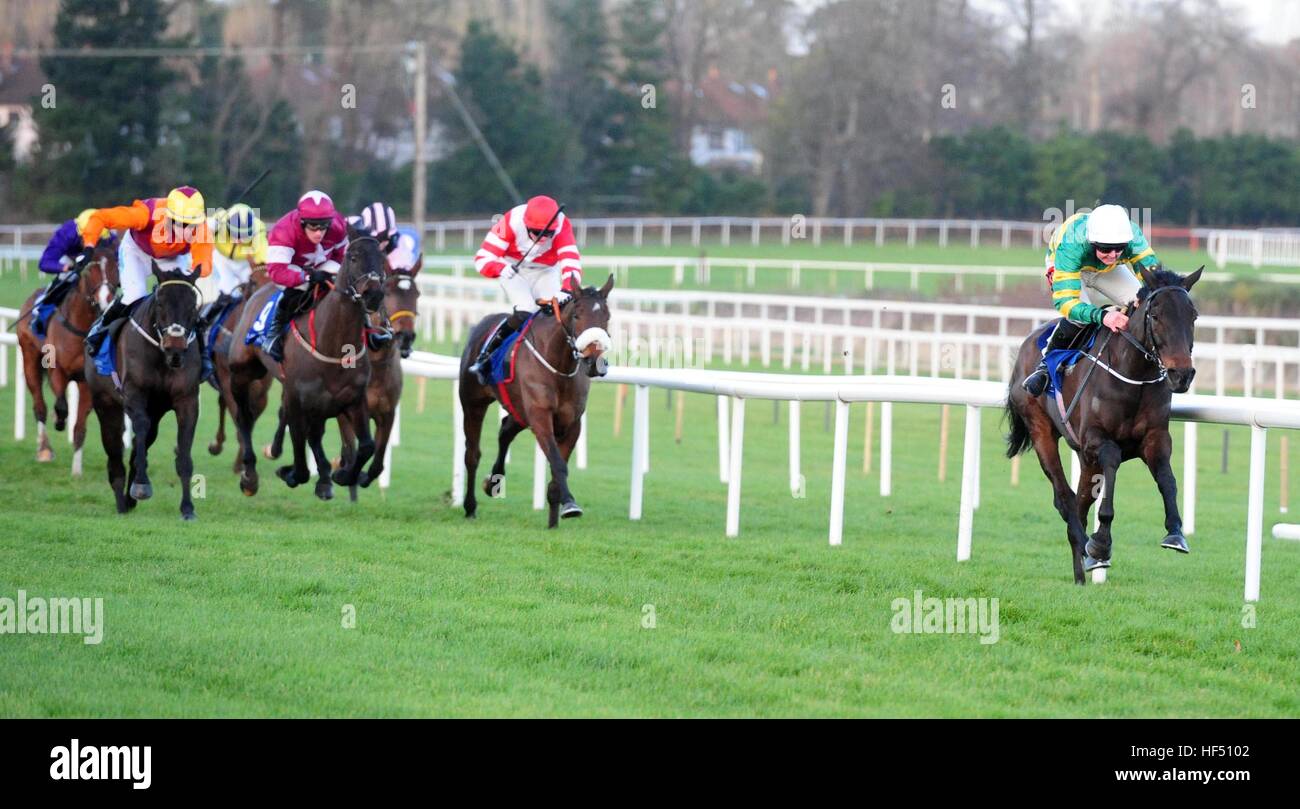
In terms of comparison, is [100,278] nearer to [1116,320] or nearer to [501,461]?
[501,461]

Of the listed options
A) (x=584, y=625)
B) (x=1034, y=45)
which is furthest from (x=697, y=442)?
(x=1034, y=45)

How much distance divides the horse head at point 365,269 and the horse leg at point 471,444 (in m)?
1.20

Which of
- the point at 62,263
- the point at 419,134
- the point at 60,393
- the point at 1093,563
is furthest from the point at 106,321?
the point at 419,134

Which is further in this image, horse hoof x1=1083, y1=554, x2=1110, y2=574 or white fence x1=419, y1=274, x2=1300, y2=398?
white fence x1=419, y1=274, x2=1300, y2=398

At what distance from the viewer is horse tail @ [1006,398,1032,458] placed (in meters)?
8.74

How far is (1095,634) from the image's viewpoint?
6648 millimetres

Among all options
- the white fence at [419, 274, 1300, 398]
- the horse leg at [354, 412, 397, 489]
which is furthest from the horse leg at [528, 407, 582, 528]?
the white fence at [419, 274, 1300, 398]

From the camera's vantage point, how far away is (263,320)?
10.5 m

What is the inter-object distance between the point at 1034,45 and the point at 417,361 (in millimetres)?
48769

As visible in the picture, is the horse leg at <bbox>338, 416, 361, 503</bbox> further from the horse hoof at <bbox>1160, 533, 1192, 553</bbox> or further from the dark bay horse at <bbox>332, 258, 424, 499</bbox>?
the horse hoof at <bbox>1160, 533, 1192, 553</bbox>

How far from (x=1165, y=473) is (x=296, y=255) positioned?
5.29 metres

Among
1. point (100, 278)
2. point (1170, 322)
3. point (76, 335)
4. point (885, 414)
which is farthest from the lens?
point (76, 335)

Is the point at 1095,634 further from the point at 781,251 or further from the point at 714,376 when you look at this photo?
the point at 781,251

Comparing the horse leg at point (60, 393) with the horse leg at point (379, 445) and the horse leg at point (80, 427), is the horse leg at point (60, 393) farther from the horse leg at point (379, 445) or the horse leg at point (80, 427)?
the horse leg at point (379, 445)
